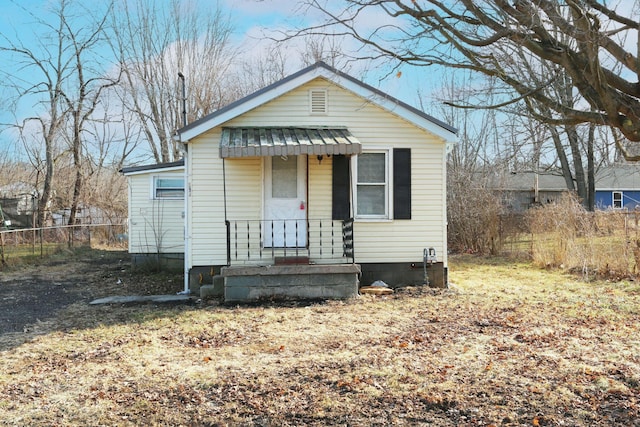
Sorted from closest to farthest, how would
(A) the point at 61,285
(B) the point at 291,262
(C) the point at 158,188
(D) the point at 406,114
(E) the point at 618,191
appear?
(B) the point at 291,262 < (D) the point at 406,114 < (A) the point at 61,285 < (C) the point at 158,188 < (E) the point at 618,191

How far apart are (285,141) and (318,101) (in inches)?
61.3

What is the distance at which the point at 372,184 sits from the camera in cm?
1020

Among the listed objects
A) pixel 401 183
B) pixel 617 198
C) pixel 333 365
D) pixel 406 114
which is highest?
pixel 406 114

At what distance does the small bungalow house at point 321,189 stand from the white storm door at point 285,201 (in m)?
0.02

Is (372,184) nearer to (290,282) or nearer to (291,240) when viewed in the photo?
(291,240)

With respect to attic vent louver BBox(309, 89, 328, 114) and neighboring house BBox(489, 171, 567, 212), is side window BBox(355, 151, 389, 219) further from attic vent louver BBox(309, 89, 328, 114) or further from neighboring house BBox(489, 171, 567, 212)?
neighboring house BBox(489, 171, 567, 212)

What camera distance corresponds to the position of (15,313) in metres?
8.59

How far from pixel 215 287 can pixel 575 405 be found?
655 centimetres

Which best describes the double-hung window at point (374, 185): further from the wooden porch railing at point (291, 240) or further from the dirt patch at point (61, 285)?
the dirt patch at point (61, 285)

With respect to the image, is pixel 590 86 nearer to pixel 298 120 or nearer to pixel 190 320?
pixel 190 320

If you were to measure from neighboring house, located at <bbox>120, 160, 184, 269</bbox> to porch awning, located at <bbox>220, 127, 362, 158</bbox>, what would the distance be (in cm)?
492

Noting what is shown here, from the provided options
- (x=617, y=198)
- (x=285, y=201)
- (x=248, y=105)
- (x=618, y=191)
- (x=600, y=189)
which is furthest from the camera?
(x=617, y=198)

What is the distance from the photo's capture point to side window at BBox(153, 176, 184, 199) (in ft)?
46.4

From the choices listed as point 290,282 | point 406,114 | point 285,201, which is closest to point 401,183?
point 406,114
